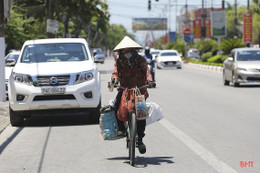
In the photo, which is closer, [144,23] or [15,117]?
[15,117]

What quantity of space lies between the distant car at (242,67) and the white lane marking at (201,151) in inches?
504

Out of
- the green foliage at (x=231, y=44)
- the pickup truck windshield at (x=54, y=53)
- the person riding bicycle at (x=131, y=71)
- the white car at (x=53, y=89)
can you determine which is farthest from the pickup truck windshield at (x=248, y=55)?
the green foliage at (x=231, y=44)

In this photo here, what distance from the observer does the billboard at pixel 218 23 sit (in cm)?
6675

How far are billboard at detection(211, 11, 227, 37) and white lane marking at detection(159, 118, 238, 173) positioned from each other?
2178 inches

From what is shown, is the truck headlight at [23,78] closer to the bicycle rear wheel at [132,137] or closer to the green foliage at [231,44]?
the bicycle rear wheel at [132,137]

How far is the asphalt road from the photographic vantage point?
8.05 metres

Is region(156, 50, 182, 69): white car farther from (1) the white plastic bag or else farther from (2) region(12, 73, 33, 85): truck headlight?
(1) the white plastic bag

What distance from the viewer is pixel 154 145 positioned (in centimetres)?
988

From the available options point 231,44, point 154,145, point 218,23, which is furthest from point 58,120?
point 218,23

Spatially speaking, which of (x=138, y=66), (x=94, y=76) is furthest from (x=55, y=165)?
(x=94, y=76)

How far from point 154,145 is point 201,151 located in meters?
0.97

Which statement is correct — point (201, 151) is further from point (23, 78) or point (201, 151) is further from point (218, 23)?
point (218, 23)

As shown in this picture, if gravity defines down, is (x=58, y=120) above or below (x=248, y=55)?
below

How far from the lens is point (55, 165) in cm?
827
